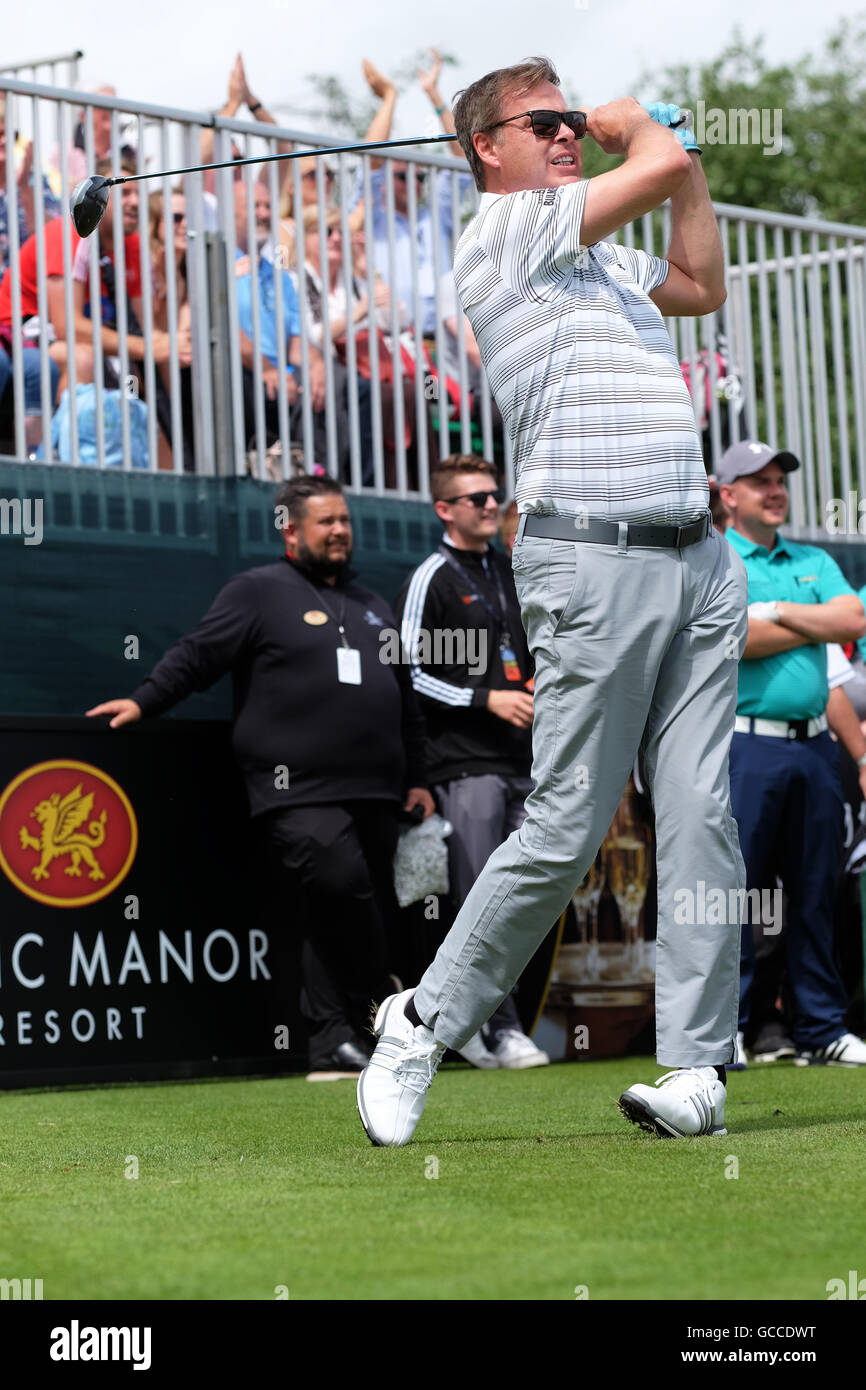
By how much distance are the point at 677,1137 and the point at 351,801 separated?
3.27 meters

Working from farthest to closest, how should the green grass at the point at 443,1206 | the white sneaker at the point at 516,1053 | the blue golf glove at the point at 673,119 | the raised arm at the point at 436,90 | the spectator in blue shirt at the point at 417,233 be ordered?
the raised arm at the point at 436,90 < the spectator in blue shirt at the point at 417,233 < the white sneaker at the point at 516,1053 < the blue golf glove at the point at 673,119 < the green grass at the point at 443,1206

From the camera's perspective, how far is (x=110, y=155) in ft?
26.1

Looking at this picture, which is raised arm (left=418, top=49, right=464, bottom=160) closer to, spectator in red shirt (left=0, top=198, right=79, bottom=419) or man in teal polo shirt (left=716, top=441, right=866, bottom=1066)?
spectator in red shirt (left=0, top=198, right=79, bottom=419)

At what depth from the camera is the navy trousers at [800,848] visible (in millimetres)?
7336

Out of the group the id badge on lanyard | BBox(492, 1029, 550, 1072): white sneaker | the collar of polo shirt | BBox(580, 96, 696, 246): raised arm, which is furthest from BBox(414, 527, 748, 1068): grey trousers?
the id badge on lanyard

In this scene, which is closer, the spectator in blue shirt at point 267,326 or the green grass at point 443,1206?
the green grass at point 443,1206

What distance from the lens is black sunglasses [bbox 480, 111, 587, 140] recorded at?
4.37 m

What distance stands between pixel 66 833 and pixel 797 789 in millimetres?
2663

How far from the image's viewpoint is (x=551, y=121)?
4371mm

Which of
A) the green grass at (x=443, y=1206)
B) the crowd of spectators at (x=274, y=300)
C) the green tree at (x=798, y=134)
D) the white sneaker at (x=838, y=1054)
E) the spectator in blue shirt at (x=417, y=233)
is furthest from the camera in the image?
the green tree at (x=798, y=134)

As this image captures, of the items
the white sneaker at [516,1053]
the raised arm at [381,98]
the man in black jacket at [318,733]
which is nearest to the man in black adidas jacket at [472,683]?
the white sneaker at [516,1053]

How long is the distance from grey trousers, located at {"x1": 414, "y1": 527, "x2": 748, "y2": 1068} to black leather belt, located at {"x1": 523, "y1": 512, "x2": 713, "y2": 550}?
0.02 m

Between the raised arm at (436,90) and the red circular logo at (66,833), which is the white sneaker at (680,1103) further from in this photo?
the raised arm at (436,90)

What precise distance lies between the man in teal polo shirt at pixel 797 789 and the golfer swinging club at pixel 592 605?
9.65 ft
